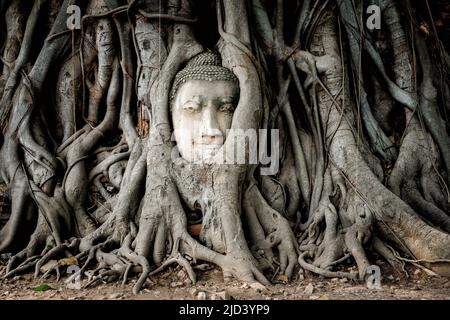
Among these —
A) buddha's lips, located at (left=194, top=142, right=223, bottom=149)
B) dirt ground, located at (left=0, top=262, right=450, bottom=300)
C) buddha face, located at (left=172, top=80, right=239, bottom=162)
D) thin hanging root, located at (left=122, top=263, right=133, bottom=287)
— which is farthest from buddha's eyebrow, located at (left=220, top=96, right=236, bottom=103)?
thin hanging root, located at (left=122, top=263, right=133, bottom=287)

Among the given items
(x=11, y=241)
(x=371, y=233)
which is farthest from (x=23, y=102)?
(x=371, y=233)

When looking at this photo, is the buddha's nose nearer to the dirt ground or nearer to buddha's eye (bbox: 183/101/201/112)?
buddha's eye (bbox: 183/101/201/112)

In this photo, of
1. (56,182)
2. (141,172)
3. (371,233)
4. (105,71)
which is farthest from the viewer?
(105,71)

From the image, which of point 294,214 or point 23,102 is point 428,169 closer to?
point 294,214

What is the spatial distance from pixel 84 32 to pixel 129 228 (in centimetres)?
216

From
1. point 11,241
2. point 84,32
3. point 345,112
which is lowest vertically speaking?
point 11,241

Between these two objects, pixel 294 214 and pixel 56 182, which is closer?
pixel 294 214

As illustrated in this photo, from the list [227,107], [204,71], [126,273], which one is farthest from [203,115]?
[126,273]

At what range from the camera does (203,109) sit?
3.52 metres

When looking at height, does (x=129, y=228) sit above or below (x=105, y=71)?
below

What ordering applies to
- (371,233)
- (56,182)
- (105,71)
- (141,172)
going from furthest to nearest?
(105,71)
(56,182)
(141,172)
(371,233)

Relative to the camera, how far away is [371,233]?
3244 millimetres

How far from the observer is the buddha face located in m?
3.46

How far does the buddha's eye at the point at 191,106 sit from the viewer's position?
11.5ft
